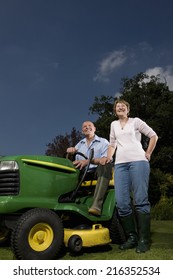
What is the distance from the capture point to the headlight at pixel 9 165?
4.34 metres

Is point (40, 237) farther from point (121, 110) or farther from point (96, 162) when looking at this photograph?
point (121, 110)

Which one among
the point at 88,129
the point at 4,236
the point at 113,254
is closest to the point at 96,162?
the point at 88,129

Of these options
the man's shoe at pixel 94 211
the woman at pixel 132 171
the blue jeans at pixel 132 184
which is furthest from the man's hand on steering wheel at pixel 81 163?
the man's shoe at pixel 94 211

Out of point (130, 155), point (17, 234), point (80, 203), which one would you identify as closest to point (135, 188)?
point (130, 155)

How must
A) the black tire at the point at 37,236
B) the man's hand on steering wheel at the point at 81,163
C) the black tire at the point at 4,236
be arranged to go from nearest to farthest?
the black tire at the point at 37,236 → the man's hand on steering wheel at the point at 81,163 → the black tire at the point at 4,236

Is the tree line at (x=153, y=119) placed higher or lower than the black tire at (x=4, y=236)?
higher

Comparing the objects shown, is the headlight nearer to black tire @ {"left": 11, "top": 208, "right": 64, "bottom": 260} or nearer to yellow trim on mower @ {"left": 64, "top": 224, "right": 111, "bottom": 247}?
black tire @ {"left": 11, "top": 208, "right": 64, "bottom": 260}

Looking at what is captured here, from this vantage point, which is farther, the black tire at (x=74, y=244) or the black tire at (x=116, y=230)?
the black tire at (x=116, y=230)

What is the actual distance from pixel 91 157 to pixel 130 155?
475 mm

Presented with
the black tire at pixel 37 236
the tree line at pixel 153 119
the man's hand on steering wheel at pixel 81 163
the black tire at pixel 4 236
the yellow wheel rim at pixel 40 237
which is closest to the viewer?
the black tire at pixel 37 236

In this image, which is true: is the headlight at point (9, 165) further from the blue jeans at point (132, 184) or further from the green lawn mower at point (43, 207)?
the blue jeans at point (132, 184)

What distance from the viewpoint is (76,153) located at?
5.18 m

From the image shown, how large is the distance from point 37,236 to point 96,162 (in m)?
1.19
